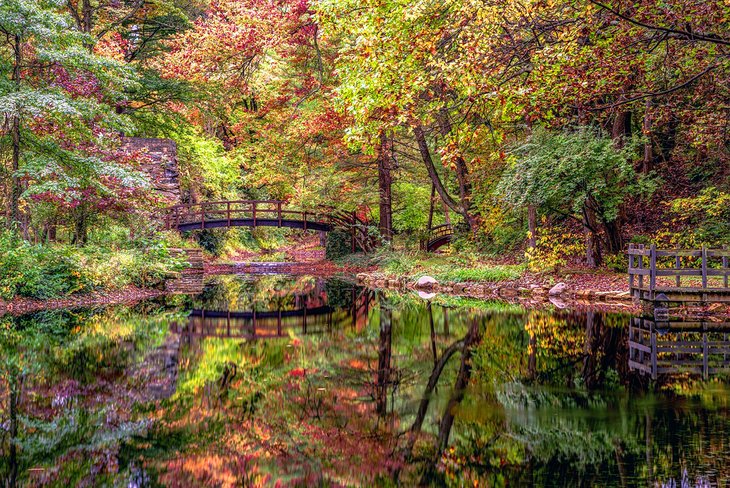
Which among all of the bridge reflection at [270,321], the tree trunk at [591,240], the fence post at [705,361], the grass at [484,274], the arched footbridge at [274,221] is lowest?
the bridge reflection at [270,321]

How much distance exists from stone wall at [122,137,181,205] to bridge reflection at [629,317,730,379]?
785 inches

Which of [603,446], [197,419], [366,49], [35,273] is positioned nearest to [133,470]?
[197,419]

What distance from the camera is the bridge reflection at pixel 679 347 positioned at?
26.3 ft

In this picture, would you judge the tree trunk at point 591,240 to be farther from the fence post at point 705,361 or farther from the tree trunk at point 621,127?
the fence post at point 705,361

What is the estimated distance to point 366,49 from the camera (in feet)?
34.4

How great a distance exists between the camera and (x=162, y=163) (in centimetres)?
2667

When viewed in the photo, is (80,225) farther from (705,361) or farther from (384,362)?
(705,361)

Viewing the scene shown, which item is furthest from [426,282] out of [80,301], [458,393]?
[458,393]

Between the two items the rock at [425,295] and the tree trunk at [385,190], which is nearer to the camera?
the rock at [425,295]

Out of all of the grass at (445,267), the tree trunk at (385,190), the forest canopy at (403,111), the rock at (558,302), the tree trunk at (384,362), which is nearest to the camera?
the tree trunk at (384,362)

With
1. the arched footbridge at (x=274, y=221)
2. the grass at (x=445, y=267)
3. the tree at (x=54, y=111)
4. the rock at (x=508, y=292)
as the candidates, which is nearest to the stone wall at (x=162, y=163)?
the arched footbridge at (x=274, y=221)

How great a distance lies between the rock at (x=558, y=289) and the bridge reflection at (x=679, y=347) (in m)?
4.31

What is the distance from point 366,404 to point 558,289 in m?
11.7

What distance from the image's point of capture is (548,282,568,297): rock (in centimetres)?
→ 1680
